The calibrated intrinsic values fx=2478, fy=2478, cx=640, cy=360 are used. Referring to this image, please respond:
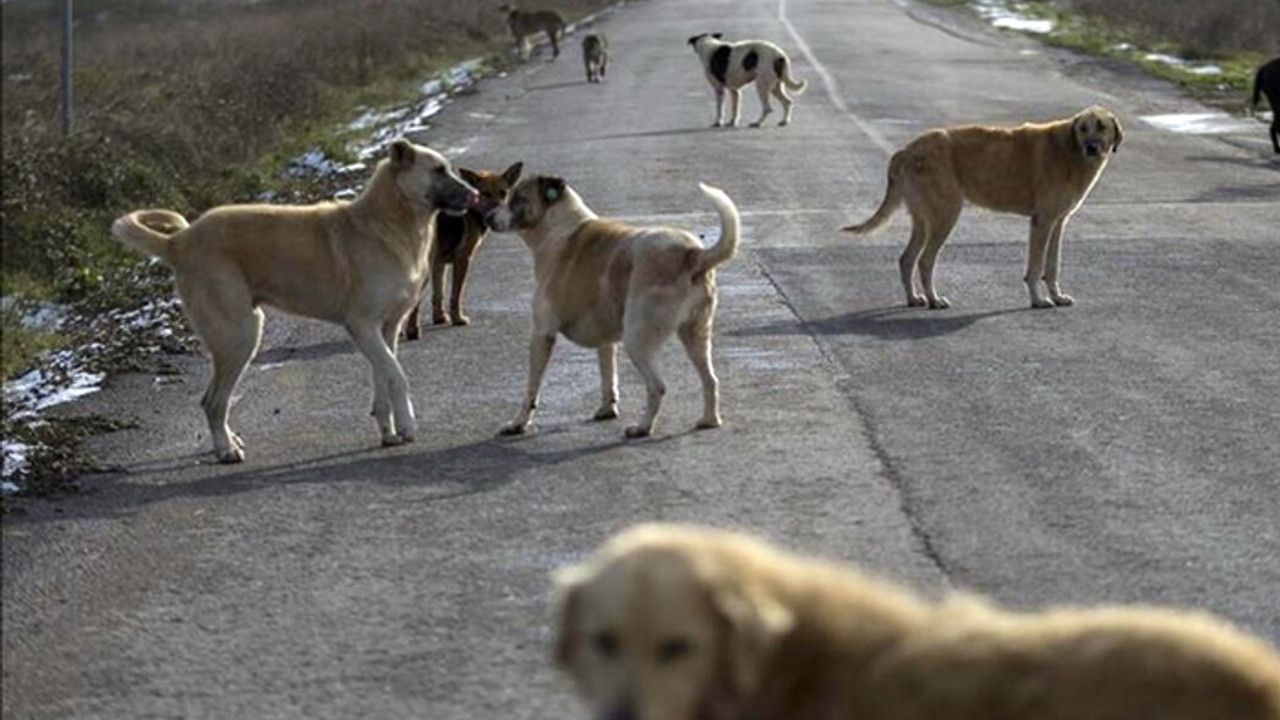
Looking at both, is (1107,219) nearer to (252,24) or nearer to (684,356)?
(684,356)

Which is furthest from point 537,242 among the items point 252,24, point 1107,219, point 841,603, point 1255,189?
point 252,24

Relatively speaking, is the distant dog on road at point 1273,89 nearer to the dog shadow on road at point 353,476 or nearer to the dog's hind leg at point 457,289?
the dog's hind leg at point 457,289

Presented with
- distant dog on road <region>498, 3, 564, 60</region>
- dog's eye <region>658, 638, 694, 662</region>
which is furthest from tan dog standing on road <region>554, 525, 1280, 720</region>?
distant dog on road <region>498, 3, 564, 60</region>

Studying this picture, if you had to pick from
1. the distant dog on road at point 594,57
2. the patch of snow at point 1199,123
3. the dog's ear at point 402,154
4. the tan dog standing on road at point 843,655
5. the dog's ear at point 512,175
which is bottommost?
the distant dog on road at point 594,57

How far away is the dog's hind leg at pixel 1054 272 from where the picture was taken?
1512cm

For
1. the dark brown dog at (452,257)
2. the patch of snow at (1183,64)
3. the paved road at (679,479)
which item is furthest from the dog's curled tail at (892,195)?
the patch of snow at (1183,64)

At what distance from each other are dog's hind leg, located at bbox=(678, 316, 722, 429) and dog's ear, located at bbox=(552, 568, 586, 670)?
6.51 metres

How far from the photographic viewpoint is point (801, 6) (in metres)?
64.2

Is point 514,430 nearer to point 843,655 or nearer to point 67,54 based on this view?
point 843,655

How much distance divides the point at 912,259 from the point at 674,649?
11233 millimetres

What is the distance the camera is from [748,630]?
171 inches

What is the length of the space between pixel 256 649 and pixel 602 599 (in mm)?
3447

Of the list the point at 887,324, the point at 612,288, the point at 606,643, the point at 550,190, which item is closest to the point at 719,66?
the point at 887,324

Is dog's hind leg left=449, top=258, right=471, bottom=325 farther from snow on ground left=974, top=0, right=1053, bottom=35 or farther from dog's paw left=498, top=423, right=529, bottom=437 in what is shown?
snow on ground left=974, top=0, right=1053, bottom=35
